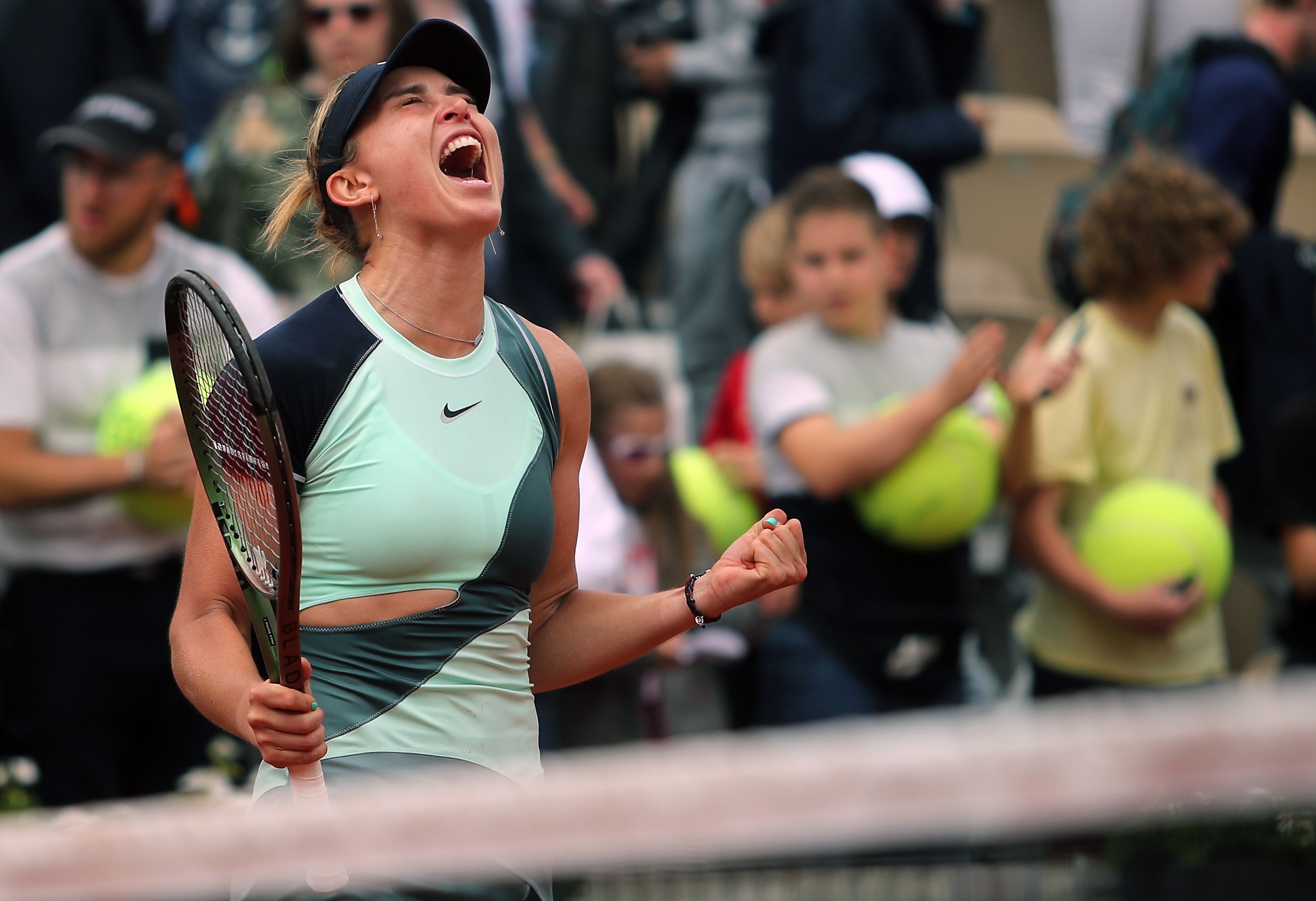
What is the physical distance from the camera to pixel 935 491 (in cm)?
474

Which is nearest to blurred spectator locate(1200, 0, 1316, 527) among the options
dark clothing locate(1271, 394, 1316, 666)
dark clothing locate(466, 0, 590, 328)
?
dark clothing locate(1271, 394, 1316, 666)

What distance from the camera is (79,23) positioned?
5.80 metres

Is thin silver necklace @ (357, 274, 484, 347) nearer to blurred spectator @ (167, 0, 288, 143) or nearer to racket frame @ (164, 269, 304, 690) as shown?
racket frame @ (164, 269, 304, 690)

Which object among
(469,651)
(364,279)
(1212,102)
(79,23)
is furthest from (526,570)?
(1212,102)

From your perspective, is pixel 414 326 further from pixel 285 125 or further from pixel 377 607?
pixel 285 125

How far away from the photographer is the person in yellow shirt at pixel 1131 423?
5.05 meters

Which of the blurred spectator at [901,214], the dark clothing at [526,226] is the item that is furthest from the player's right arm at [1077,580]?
the dark clothing at [526,226]

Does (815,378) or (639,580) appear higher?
(815,378)

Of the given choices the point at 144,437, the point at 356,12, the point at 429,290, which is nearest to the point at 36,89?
the point at 356,12

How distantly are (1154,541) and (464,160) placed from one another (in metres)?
3.03

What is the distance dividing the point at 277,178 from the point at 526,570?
10.1 feet

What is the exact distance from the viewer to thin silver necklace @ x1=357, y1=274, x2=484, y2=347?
2.53m

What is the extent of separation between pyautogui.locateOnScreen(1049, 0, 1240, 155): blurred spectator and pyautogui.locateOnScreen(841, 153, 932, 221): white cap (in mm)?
2075

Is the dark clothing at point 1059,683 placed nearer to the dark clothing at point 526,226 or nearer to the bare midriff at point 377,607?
the dark clothing at point 526,226
